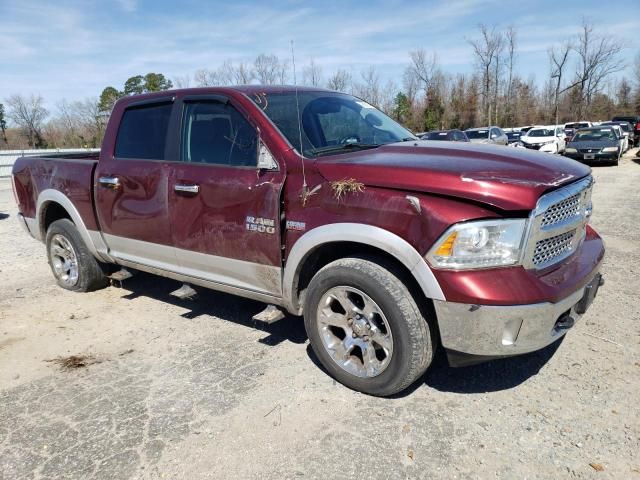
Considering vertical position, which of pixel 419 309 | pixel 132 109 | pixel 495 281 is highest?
pixel 132 109

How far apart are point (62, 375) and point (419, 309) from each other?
2.67 meters

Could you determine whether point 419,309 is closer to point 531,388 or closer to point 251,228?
point 531,388

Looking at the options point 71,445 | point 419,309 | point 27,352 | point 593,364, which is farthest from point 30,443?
point 593,364

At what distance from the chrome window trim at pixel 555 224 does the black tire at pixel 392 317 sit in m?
0.67

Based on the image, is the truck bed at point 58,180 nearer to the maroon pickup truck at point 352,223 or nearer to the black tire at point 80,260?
the maroon pickup truck at point 352,223

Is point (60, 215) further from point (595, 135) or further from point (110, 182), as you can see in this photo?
point (595, 135)

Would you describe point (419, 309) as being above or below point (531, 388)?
above

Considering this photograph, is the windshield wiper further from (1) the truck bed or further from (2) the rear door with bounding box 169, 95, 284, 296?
(1) the truck bed

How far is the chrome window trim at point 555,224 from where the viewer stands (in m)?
2.61

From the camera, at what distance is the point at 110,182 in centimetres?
442

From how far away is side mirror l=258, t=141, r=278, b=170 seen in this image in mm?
3328

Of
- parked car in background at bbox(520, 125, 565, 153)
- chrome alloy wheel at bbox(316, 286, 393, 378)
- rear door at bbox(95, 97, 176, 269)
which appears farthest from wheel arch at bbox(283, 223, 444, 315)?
parked car in background at bbox(520, 125, 565, 153)

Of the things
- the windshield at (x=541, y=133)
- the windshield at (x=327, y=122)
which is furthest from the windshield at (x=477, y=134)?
the windshield at (x=327, y=122)

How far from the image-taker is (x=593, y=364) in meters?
3.38
